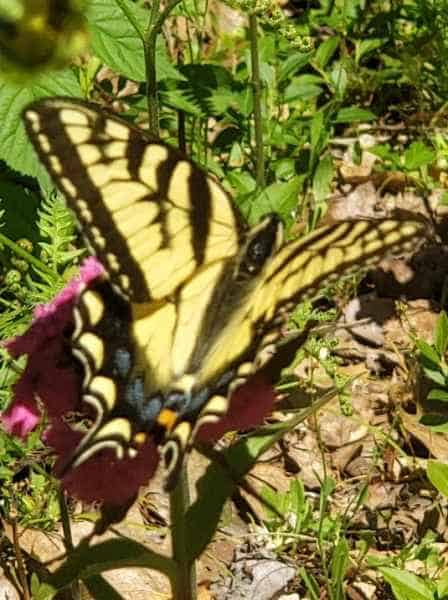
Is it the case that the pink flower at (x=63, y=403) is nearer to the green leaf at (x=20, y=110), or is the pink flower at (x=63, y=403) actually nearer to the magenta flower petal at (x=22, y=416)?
the magenta flower petal at (x=22, y=416)

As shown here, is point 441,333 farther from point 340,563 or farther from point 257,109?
point 257,109

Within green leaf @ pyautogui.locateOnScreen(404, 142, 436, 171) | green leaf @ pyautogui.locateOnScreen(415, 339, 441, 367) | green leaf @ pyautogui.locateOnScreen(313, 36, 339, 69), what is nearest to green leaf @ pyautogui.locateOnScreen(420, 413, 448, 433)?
green leaf @ pyautogui.locateOnScreen(415, 339, 441, 367)

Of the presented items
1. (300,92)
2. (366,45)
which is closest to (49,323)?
(300,92)

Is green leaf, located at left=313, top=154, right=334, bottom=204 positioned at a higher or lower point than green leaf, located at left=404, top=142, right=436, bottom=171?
higher

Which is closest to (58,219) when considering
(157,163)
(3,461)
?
(3,461)

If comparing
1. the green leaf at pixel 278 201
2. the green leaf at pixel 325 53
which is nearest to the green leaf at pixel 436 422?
the green leaf at pixel 278 201

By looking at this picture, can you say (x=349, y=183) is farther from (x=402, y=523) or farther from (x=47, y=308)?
(x=47, y=308)

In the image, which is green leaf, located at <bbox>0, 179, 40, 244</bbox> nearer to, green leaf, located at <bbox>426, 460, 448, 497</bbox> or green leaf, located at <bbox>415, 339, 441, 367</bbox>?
green leaf, located at <bbox>415, 339, 441, 367</bbox>
